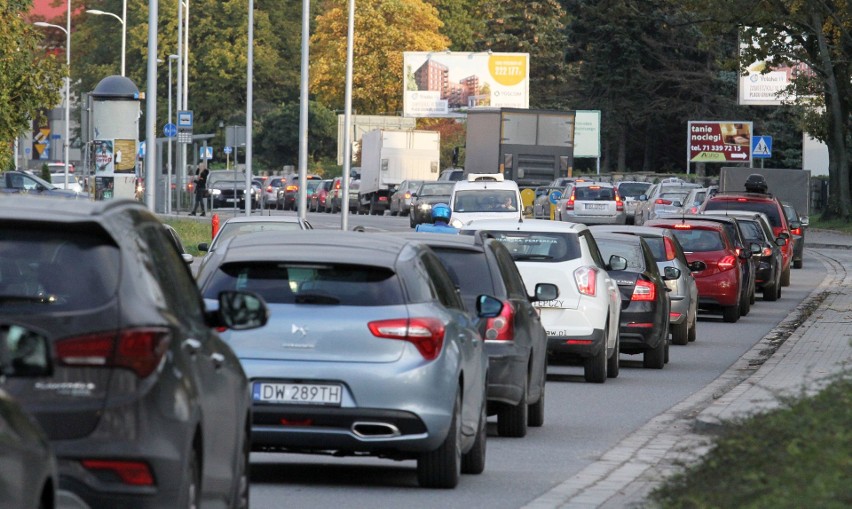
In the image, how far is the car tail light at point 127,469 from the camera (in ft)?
20.6

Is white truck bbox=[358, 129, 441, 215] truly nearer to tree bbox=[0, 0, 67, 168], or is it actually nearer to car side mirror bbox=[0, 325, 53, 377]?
tree bbox=[0, 0, 67, 168]

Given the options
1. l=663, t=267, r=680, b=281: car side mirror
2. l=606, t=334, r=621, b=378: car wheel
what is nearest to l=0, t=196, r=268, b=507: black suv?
l=606, t=334, r=621, b=378: car wheel

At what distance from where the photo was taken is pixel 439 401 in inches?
399

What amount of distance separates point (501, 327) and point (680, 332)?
1110 cm

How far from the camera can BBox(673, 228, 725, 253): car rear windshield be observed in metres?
27.7

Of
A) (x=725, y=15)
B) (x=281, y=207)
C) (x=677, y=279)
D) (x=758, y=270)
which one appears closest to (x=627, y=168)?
(x=281, y=207)

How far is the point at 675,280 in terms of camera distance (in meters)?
23.5

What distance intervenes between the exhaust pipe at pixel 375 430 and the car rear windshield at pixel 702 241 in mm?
18015

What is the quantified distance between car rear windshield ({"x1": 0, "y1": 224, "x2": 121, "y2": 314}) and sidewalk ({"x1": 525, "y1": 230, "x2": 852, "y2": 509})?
11.5 feet

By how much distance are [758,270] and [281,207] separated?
52.5 m

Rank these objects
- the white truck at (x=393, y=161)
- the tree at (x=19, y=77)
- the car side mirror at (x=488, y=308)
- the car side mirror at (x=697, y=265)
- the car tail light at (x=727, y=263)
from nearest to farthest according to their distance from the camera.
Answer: the car side mirror at (x=488, y=308) → the car side mirror at (x=697, y=265) → the car tail light at (x=727, y=263) → the tree at (x=19, y=77) → the white truck at (x=393, y=161)

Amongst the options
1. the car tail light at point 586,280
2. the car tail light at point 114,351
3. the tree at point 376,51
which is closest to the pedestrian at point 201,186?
the tree at point 376,51

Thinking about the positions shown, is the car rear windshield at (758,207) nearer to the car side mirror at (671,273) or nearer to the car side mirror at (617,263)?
the car side mirror at (671,273)

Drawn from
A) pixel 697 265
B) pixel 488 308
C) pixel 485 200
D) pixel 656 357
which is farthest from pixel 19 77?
pixel 488 308
